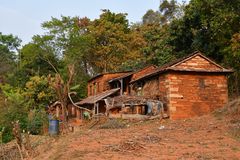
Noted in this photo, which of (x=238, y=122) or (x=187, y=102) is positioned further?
(x=187, y=102)

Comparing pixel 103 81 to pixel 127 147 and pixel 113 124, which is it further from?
pixel 127 147

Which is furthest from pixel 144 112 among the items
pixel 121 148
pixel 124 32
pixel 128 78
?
pixel 124 32

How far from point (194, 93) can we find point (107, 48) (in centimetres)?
2263

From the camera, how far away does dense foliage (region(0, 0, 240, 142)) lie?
84.6ft

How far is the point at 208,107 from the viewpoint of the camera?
2330cm

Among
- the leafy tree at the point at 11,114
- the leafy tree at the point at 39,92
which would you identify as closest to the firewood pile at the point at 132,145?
the leafy tree at the point at 11,114

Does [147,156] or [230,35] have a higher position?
[230,35]

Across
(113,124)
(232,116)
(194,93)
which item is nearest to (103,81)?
(194,93)

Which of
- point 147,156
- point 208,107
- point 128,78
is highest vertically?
point 128,78

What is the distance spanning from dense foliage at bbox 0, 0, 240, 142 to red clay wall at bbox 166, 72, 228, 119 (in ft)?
8.55

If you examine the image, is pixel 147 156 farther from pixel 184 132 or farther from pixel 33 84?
pixel 33 84

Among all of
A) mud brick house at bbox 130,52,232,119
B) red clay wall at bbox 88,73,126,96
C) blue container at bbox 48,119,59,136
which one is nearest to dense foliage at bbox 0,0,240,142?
mud brick house at bbox 130,52,232,119

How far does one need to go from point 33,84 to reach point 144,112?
16.7 meters

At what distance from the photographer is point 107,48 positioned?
44.5 meters
